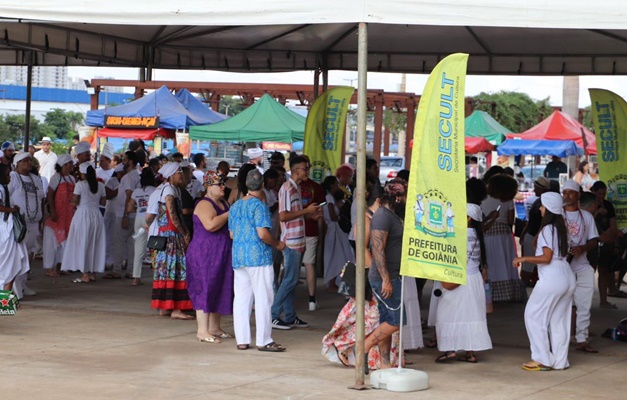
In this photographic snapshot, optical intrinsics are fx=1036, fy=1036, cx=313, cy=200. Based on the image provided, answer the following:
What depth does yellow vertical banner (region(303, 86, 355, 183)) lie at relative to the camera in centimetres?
1534

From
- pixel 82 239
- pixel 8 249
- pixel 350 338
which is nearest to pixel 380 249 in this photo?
pixel 350 338

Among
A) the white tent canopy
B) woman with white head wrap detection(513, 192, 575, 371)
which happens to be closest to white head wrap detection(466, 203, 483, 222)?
woman with white head wrap detection(513, 192, 575, 371)

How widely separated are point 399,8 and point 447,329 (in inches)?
122

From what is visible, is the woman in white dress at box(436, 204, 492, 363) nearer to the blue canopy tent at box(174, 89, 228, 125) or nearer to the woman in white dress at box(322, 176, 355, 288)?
the woman in white dress at box(322, 176, 355, 288)

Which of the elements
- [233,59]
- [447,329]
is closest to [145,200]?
[233,59]

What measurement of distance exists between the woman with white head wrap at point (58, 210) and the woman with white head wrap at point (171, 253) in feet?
11.6

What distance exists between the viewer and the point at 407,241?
7.92m

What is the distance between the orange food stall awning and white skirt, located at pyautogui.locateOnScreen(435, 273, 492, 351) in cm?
1782

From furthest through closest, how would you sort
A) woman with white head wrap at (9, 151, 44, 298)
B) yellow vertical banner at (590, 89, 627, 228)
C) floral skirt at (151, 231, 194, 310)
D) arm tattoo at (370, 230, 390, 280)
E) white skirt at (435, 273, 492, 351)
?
1. yellow vertical banner at (590, 89, 627, 228)
2. woman with white head wrap at (9, 151, 44, 298)
3. floral skirt at (151, 231, 194, 310)
4. white skirt at (435, 273, 492, 351)
5. arm tattoo at (370, 230, 390, 280)

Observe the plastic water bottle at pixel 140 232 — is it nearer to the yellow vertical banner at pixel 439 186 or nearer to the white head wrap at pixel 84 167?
the white head wrap at pixel 84 167

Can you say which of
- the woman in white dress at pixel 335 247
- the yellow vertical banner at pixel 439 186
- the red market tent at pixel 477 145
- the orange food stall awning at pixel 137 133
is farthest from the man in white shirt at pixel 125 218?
the red market tent at pixel 477 145

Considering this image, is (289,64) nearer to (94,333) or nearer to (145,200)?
(145,200)

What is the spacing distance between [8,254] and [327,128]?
533 centimetres

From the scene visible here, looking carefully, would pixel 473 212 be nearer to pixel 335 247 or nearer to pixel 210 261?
pixel 210 261
